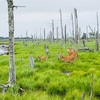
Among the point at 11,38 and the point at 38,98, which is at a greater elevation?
the point at 11,38

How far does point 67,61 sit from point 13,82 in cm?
881

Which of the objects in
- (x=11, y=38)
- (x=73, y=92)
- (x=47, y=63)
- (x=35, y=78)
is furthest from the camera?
(x=47, y=63)

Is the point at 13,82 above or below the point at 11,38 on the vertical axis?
below

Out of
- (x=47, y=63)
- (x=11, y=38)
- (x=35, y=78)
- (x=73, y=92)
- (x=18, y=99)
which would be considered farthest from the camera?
(x=47, y=63)

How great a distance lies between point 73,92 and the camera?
11680mm

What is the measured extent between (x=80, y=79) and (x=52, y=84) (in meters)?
1.29

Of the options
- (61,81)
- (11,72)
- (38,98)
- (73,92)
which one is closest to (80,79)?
(61,81)

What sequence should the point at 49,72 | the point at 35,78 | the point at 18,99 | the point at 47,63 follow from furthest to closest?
the point at 47,63
the point at 49,72
the point at 35,78
the point at 18,99

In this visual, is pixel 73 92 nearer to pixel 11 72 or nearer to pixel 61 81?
pixel 61 81

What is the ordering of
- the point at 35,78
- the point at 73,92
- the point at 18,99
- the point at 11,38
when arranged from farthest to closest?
the point at 35,78 → the point at 11,38 → the point at 73,92 → the point at 18,99

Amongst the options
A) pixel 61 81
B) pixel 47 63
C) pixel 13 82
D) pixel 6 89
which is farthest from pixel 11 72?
pixel 47 63

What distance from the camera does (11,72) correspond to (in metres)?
13.3

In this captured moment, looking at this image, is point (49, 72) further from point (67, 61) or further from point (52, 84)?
point (67, 61)

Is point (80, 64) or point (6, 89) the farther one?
point (80, 64)
